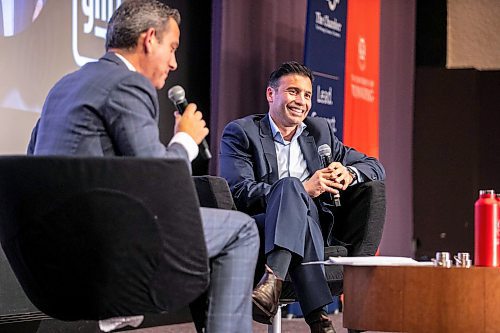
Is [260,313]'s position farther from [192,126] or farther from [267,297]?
[192,126]

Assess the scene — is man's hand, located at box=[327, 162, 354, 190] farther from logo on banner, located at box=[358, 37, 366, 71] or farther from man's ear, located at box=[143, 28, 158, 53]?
logo on banner, located at box=[358, 37, 366, 71]

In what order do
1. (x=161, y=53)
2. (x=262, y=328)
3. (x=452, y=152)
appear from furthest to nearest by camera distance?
(x=452, y=152), (x=262, y=328), (x=161, y=53)

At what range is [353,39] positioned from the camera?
A: 6.40 m

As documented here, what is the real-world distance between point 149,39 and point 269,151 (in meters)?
1.46

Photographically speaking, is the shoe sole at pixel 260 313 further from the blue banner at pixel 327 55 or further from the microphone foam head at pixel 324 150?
the blue banner at pixel 327 55

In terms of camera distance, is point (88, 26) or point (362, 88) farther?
point (362, 88)

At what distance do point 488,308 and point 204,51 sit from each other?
3070 millimetres

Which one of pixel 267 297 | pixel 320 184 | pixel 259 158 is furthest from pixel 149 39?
pixel 259 158

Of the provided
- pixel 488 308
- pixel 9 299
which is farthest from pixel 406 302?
pixel 9 299

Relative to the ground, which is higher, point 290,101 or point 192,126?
point 290,101

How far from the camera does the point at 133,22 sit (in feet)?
8.22

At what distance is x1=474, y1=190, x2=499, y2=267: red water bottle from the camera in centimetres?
286

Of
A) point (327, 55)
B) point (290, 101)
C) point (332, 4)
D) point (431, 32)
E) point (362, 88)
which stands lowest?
point (290, 101)

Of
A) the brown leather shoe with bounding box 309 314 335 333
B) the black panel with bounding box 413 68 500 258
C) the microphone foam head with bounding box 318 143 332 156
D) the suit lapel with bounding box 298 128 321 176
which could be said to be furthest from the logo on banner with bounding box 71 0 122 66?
the black panel with bounding box 413 68 500 258
